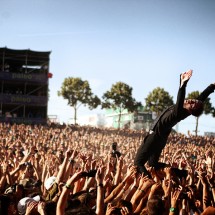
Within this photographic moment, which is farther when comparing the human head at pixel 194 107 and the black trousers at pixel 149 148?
the black trousers at pixel 149 148

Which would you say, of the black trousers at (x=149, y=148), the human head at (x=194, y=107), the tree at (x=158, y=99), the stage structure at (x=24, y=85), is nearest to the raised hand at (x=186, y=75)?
the human head at (x=194, y=107)

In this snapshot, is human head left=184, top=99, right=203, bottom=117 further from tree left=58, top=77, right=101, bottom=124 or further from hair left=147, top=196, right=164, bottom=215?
tree left=58, top=77, right=101, bottom=124

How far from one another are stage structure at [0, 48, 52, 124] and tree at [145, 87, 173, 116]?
640 inches

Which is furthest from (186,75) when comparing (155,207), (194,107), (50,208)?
(50,208)

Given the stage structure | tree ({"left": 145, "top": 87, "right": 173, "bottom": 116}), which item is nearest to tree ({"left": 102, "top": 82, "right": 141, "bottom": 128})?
tree ({"left": 145, "top": 87, "right": 173, "bottom": 116})

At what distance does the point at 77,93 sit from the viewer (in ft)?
169

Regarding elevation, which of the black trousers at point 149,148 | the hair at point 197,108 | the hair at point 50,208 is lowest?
the hair at point 50,208

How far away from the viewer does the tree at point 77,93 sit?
5106 centimetres

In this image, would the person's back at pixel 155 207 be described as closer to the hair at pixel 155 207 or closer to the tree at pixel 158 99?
the hair at pixel 155 207

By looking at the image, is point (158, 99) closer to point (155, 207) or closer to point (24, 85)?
point (24, 85)

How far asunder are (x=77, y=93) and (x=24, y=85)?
990 cm

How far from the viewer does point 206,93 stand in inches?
213

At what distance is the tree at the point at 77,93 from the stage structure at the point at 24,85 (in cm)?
713

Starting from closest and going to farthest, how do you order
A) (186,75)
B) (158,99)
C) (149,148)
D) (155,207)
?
1. (155,207)
2. (186,75)
3. (149,148)
4. (158,99)
